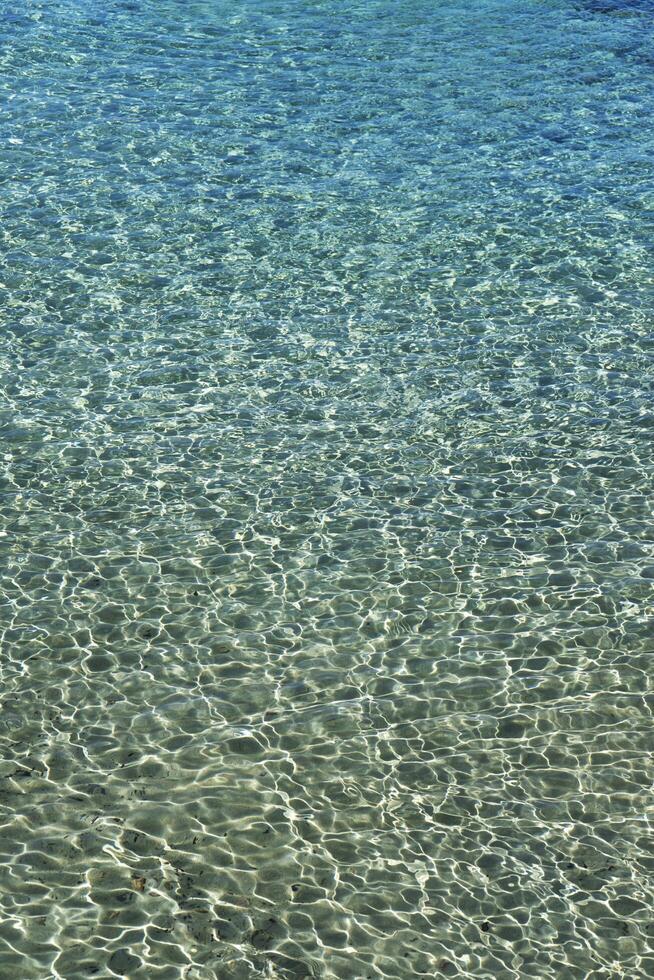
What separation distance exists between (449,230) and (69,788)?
7.03 meters

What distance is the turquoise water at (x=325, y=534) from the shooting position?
16.9 ft

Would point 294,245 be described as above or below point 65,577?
above

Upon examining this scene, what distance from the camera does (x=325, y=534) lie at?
7.30m

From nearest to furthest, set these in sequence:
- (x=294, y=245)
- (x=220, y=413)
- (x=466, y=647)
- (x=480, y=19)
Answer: (x=466, y=647)
(x=220, y=413)
(x=294, y=245)
(x=480, y=19)

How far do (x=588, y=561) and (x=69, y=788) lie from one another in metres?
3.38

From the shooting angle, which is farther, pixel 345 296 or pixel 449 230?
pixel 449 230

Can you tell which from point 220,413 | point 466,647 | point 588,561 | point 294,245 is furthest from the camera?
point 294,245

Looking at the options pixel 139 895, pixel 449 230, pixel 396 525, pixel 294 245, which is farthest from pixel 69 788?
pixel 449 230

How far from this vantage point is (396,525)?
7.37 m

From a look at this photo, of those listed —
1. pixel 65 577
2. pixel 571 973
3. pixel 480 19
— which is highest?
pixel 480 19

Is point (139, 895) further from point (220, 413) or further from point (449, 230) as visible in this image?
point (449, 230)

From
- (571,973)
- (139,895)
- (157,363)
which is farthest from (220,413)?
(571,973)

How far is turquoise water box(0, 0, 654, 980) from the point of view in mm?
5156

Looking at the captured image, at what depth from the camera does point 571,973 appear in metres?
4.86
